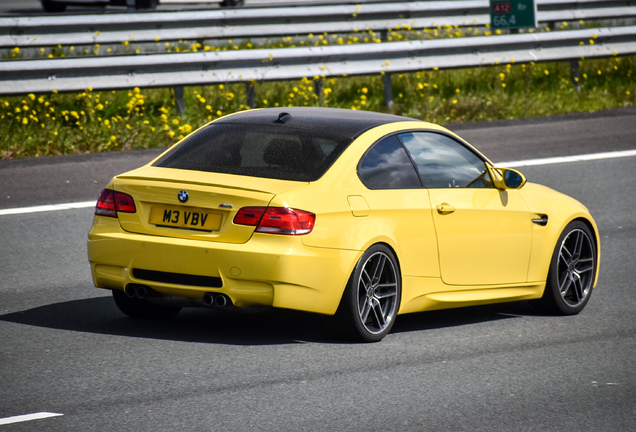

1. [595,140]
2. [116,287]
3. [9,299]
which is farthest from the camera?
[595,140]

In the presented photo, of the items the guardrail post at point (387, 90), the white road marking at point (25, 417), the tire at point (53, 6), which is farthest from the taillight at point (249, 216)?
the tire at point (53, 6)

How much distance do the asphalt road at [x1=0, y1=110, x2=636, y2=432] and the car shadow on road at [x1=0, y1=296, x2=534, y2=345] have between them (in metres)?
0.02

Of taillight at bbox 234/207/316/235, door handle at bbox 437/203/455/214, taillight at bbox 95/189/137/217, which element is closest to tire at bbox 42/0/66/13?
taillight at bbox 95/189/137/217

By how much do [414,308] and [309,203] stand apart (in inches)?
45.3

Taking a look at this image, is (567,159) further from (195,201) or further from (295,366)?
(295,366)

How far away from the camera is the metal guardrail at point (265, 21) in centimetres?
1563

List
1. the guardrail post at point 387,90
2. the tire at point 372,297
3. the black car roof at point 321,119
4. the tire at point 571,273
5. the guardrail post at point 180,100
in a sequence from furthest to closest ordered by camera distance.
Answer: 1. the guardrail post at point 387,90
2. the guardrail post at point 180,100
3. the tire at point 571,273
4. the black car roof at point 321,119
5. the tire at point 372,297

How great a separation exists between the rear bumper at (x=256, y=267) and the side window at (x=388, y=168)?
576 mm

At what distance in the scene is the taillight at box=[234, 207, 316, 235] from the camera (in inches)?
234

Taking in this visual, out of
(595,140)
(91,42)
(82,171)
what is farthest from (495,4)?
(82,171)

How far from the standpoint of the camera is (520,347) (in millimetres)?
6535

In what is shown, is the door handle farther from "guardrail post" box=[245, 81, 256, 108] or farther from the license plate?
"guardrail post" box=[245, 81, 256, 108]

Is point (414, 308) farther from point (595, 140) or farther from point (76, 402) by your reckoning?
point (595, 140)

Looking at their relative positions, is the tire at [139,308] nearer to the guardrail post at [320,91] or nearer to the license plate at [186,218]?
the license plate at [186,218]
